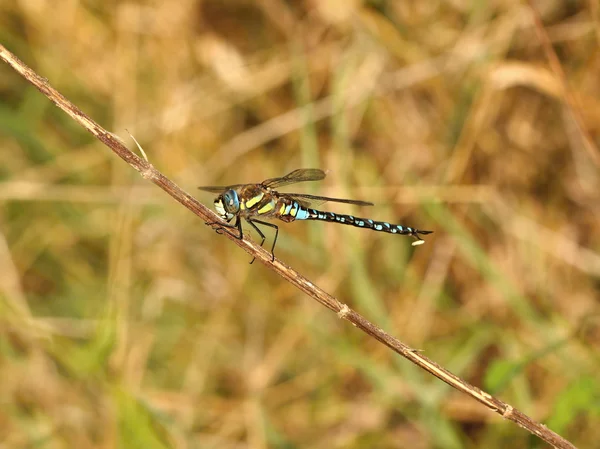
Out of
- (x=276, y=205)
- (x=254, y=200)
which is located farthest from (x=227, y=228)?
(x=276, y=205)

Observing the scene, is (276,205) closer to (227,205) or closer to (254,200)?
(254,200)

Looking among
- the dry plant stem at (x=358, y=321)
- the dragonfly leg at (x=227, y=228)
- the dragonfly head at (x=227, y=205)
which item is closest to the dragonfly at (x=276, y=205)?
the dragonfly head at (x=227, y=205)

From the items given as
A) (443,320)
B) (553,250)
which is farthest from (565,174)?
(443,320)

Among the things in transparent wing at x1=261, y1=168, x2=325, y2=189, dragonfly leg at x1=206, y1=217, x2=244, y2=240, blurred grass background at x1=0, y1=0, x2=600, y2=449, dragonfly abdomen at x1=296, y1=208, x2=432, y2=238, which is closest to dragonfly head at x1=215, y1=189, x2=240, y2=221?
dragonfly leg at x1=206, y1=217, x2=244, y2=240

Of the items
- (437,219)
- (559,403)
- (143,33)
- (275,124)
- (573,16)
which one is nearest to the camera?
(559,403)

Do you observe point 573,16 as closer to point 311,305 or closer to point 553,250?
point 553,250

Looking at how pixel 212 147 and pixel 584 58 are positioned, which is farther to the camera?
pixel 212 147

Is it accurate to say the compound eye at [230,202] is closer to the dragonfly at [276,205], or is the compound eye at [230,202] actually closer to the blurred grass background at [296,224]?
the dragonfly at [276,205]
